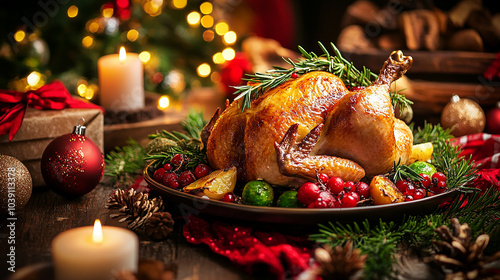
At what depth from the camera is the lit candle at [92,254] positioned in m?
0.81

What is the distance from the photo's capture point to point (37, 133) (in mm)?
1602

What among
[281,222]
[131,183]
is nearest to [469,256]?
[281,222]

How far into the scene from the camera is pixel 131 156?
1.80 meters

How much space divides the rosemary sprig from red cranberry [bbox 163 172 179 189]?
0.28 meters

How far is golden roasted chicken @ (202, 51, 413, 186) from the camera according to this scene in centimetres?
120

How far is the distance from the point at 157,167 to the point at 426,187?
0.81 m

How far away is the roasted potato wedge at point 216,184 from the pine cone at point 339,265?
0.34m

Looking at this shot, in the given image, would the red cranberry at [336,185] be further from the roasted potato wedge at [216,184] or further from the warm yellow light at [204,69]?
the warm yellow light at [204,69]

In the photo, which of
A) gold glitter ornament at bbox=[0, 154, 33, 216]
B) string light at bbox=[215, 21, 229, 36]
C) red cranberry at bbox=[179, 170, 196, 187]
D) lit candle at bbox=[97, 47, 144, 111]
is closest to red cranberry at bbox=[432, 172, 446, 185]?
red cranberry at bbox=[179, 170, 196, 187]

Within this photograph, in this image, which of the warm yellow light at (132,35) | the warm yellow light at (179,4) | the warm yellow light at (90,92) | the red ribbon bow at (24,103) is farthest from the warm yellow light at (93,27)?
the red ribbon bow at (24,103)

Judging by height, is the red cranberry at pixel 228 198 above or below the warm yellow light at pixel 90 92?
below

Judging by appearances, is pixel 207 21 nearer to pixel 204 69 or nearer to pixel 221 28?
pixel 221 28

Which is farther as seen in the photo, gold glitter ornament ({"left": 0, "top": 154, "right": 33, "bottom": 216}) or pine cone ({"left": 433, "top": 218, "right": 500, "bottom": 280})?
gold glitter ornament ({"left": 0, "top": 154, "right": 33, "bottom": 216})

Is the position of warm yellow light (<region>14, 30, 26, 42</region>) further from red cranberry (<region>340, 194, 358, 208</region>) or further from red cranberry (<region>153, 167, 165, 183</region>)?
red cranberry (<region>340, 194, 358, 208</region>)
